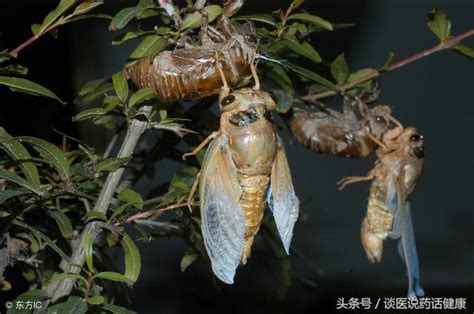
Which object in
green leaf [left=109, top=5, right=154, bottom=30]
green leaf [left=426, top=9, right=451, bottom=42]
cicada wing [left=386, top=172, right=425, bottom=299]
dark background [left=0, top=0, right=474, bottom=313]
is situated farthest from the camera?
dark background [left=0, top=0, right=474, bottom=313]

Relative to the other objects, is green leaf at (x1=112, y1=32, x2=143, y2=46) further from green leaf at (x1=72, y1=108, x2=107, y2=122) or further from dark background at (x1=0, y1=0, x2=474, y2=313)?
dark background at (x1=0, y1=0, x2=474, y2=313)

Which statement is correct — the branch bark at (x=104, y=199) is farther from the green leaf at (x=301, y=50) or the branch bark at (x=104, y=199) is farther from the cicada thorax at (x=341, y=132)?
the cicada thorax at (x=341, y=132)

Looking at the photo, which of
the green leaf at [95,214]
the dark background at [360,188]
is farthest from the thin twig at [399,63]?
the dark background at [360,188]

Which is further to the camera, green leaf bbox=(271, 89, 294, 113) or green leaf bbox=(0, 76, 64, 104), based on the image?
green leaf bbox=(271, 89, 294, 113)

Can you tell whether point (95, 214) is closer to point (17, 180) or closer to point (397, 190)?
point (17, 180)

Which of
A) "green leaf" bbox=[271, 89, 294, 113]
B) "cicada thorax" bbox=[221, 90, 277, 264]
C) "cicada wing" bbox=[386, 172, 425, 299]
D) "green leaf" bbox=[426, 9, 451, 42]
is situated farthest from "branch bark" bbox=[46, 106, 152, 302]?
"cicada wing" bbox=[386, 172, 425, 299]

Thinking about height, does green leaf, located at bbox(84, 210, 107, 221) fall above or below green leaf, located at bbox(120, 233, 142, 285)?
above

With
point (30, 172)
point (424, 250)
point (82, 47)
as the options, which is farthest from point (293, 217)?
point (424, 250)
